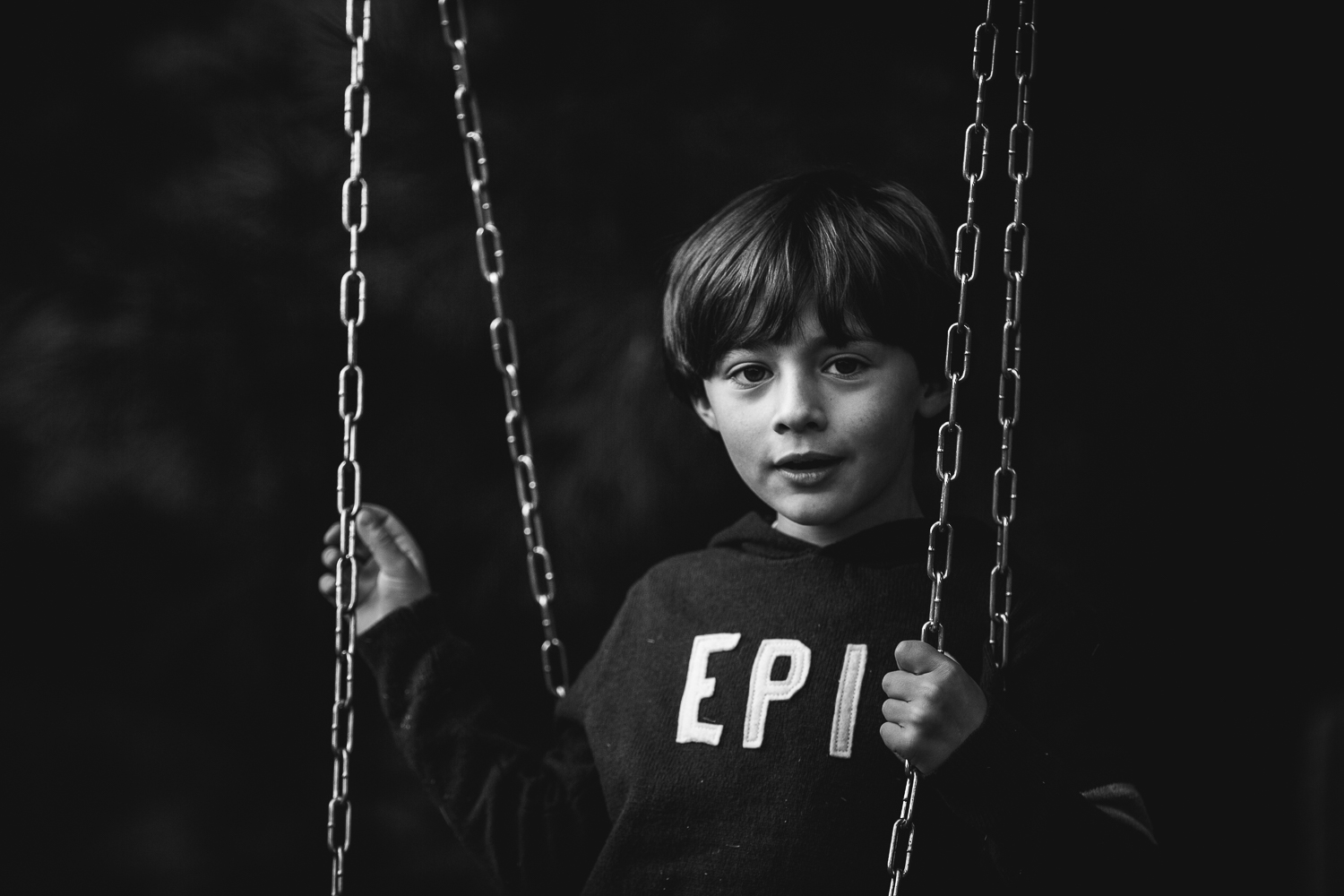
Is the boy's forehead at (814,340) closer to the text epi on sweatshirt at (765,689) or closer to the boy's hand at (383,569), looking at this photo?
the text epi on sweatshirt at (765,689)

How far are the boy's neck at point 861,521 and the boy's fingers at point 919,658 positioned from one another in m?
0.17

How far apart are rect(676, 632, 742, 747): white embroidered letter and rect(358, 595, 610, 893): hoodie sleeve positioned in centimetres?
14

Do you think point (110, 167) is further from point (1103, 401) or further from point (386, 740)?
point (1103, 401)

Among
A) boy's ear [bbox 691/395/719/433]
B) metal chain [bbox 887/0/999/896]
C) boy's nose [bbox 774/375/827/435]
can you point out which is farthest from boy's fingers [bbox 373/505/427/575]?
metal chain [bbox 887/0/999/896]

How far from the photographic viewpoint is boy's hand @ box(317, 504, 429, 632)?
1.09 metres

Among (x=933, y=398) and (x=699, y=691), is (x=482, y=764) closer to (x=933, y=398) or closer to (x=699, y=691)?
(x=699, y=691)

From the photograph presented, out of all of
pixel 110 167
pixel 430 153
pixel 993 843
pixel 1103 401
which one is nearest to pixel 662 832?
pixel 993 843

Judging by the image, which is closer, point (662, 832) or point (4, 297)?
point (662, 832)

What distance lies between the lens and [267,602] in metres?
1.43

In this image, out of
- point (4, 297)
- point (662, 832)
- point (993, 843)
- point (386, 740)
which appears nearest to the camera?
point (993, 843)

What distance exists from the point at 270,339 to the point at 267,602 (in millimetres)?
291

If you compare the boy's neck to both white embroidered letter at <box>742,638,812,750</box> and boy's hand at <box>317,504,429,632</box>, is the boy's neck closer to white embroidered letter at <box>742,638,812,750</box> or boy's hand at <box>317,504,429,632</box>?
white embroidered letter at <box>742,638,812,750</box>

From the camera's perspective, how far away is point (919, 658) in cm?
78

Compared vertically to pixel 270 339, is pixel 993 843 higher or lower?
lower
